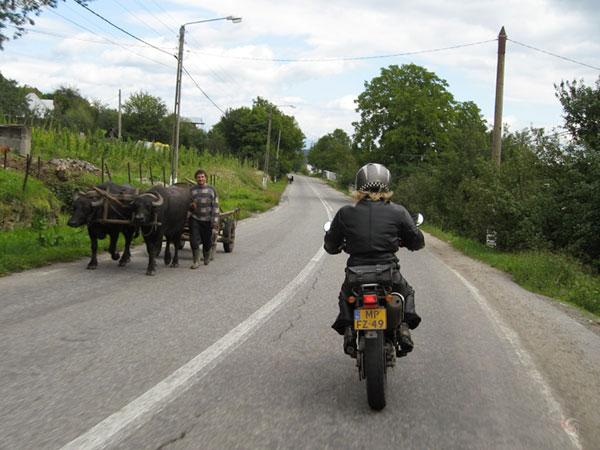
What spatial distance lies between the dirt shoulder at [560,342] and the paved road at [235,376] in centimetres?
14

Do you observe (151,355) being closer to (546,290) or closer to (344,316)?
(344,316)

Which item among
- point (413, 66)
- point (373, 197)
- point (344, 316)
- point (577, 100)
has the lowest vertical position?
point (344, 316)

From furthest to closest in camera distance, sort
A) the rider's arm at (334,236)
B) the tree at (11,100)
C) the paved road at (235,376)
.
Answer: the tree at (11,100)
the rider's arm at (334,236)
the paved road at (235,376)

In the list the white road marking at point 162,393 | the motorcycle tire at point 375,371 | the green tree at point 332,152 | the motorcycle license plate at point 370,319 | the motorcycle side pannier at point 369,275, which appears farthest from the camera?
the green tree at point 332,152

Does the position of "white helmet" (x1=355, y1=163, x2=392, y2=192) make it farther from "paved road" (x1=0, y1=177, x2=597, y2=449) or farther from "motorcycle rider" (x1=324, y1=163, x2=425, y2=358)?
"paved road" (x1=0, y1=177, x2=597, y2=449)


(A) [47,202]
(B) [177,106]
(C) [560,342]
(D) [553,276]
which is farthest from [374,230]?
(B) [177,106]

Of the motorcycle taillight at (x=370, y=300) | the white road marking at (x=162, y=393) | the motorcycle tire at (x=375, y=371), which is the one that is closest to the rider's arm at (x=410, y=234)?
the motorcycle taillight at (x=370, y=300)

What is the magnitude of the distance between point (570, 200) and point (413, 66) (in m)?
38.6

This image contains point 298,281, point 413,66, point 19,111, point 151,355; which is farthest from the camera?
point 19,111

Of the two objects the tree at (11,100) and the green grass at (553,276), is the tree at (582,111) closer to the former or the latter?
the green grass at (553,276)

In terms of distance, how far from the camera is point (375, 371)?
4.21m

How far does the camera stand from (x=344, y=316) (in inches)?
182

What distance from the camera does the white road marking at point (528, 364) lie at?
4.24 m

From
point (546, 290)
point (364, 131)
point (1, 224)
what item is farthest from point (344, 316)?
point (364, 131)
